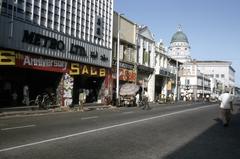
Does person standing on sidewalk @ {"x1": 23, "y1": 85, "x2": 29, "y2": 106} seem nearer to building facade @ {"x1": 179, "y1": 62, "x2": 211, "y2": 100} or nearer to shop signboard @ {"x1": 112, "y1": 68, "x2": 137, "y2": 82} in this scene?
shop signboard @ {"x1": 112, "y1": 68, "x2": 137, "y2": 82}

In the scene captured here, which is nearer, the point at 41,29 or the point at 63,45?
the point at 41,29

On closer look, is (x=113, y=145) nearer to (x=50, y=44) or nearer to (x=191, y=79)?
(x=50, y=44)

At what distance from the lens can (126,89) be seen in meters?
40.6

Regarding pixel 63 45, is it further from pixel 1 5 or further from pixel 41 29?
pixel 1 5

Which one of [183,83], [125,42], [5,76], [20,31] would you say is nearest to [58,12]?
[20,31]

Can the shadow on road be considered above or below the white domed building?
below

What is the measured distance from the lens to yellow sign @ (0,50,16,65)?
2496cm

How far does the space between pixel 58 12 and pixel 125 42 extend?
1760 centimetres

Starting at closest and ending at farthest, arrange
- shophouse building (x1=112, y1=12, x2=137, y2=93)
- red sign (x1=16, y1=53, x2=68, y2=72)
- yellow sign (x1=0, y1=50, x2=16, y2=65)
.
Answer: yellow sign (x1=0, y1=50, x2=16, y2=65), red sign (x1=16, y1=53, x2=68, y2=72), shophouse building (x1=112, y1=12, x2=137, y2=93)

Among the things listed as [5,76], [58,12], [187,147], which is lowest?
[187,147]

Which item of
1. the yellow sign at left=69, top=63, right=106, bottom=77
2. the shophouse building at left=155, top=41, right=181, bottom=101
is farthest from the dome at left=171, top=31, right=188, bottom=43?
the yellow sign at left=69, top=63, right=106, bottom=77

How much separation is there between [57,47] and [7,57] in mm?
6668

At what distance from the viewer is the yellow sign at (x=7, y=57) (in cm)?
2496

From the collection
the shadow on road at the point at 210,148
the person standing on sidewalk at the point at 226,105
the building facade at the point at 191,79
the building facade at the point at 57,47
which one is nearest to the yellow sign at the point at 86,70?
the building facade at the point at 57,47
